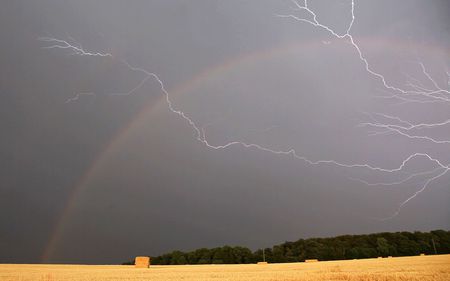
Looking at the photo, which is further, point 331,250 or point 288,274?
point 331,250

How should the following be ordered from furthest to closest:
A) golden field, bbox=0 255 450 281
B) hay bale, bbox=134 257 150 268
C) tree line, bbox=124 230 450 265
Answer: tree line, bbox=124 230 450 265, hay bale, bbox=134 257 150 268, golden field, bbox=0 255 450 281

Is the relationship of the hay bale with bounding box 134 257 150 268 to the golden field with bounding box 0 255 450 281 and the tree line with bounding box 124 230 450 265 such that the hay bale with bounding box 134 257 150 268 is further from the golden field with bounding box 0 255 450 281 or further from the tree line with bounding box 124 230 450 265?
the tree line with bounding box 124 230 450 265

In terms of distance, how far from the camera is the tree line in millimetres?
59812

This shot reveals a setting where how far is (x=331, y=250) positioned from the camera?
61.6 metres

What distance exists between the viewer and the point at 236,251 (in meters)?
62.0

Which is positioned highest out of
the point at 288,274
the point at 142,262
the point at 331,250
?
the point at 331,250

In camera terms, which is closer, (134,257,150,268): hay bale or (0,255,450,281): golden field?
(0,255,450,281): golden field

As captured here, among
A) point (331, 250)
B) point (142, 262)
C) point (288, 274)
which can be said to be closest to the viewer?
point (288, 274)

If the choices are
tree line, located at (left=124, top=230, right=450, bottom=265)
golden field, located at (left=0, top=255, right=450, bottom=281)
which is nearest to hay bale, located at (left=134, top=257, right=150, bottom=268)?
golden field, located at (left=0, top=255, right=450, bottom=281)

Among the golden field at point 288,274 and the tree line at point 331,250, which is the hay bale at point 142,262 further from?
the tree line at point 331,250

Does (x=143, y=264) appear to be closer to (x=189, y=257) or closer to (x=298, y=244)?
(x=189, y=257)

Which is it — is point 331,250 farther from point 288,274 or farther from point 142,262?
point 288,274

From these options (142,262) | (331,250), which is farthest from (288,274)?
(331,250)

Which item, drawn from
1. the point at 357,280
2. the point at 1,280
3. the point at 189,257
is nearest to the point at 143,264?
the point at 1,280
